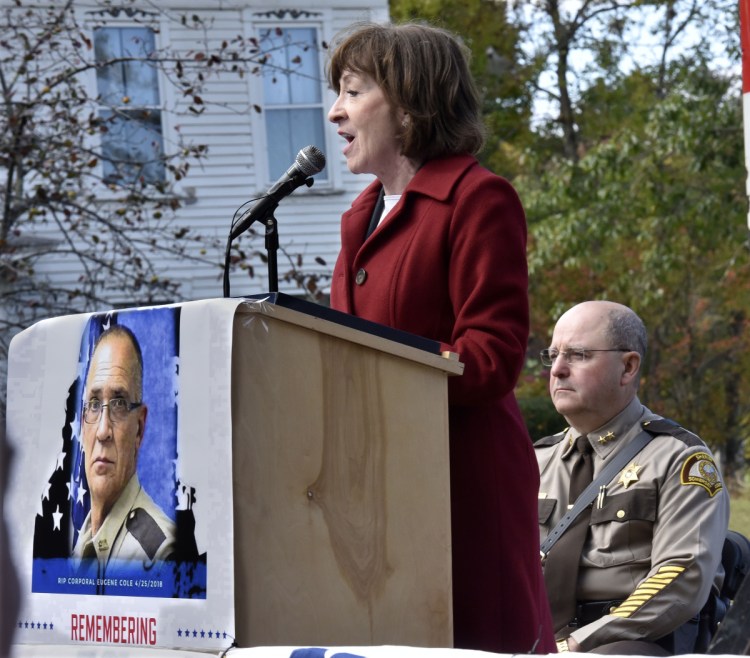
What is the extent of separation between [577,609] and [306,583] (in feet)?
6.14

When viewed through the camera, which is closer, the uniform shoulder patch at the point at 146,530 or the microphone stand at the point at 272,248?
the uniform shoulder patch at the point at 146,530

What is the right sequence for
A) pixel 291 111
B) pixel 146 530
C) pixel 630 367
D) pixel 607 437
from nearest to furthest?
pixel 146 530 → pixel 607 437 → pixel 630 367 → pixel 291 111

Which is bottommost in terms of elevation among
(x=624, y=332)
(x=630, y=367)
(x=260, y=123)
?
(x=630, y=367)

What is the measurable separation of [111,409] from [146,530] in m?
0.20

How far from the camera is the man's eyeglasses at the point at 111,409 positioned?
2.01m

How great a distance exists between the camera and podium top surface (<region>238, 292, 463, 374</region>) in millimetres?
1941

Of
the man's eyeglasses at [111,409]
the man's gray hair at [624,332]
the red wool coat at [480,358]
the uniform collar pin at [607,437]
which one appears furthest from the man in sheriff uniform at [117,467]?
the man's gray hair at [624,332]

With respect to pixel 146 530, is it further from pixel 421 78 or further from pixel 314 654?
pixel 421 78

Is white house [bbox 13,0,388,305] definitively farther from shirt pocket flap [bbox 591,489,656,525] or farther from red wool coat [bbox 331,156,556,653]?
red wool coat [bbox 331,156,556,653]

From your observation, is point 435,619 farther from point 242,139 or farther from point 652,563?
point 242,139

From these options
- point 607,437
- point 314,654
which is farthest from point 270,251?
point 607,437

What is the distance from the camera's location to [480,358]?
7.35 feet

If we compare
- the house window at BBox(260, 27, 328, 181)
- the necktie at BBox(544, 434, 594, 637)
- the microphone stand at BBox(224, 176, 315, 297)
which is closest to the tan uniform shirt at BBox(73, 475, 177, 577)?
the microphone stand at BBox(224, 176, 315, 297)

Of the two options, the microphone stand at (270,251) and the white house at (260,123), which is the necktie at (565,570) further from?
the white house at (260,123)
